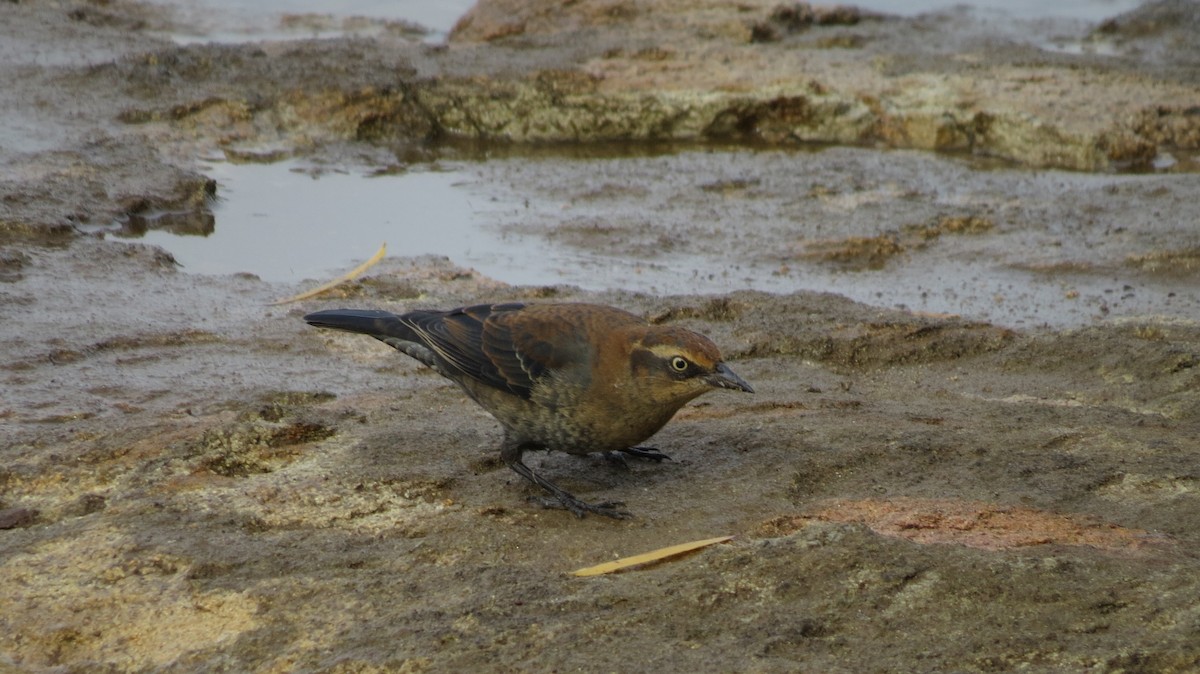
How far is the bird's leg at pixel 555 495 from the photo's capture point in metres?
4.64

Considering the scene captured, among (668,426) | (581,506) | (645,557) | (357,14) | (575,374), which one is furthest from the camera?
(357,14)

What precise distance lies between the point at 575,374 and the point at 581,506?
1.73 ft

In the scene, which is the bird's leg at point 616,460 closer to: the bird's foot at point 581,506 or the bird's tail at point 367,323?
the bird's foot at point 581,506

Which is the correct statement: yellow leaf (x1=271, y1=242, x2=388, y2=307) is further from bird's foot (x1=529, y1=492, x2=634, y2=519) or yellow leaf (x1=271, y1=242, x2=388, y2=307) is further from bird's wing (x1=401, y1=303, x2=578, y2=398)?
bird's foot (x1=529, y1=492, x2=634, y2=519)

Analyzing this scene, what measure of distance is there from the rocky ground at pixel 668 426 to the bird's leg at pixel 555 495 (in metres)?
0.06

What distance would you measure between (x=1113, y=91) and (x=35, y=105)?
28.3ft

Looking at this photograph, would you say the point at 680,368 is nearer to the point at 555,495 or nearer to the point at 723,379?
the point at 723,379

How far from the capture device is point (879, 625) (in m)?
3.59

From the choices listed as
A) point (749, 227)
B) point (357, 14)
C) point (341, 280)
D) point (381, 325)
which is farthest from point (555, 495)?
point (357, 14)

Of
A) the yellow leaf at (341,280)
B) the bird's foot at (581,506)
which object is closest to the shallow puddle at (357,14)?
the yellow leaf at (341,280)

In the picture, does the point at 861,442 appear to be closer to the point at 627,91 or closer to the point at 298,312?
the point at 298,312

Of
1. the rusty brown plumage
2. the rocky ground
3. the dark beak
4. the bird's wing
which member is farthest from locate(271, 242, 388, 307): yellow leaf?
the dark beak

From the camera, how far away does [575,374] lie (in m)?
4.92

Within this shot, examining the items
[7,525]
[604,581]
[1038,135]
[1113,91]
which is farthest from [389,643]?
[1113,91]
